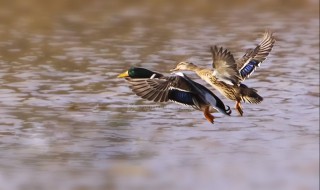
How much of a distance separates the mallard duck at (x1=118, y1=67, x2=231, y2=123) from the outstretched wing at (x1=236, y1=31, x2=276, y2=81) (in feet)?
3.08

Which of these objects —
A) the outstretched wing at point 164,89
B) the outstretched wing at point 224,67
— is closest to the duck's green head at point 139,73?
the outstretched wing at point 164,89

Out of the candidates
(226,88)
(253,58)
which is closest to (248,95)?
(226,88)

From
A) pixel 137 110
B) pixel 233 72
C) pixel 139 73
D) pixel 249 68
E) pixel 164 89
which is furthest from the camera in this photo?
pixel 137 110

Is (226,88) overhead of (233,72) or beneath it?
beneath

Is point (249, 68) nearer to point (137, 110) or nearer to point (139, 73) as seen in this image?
point (139, 73)

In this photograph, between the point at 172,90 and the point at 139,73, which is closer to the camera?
the point at 172,90

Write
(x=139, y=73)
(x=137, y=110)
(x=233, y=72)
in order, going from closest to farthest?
1. (x=139, y=73)
2. (x=233, y=72)
3. (x=137, y=110)

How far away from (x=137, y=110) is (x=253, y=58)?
7.87ft

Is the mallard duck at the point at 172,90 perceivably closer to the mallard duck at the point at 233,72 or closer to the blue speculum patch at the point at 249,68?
the mallard duck at the point at 233,72

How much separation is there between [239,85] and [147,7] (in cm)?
1188

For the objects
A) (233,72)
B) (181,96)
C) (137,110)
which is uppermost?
(233,72)

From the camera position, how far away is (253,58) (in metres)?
9.97

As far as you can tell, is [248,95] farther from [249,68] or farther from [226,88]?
[249,68]

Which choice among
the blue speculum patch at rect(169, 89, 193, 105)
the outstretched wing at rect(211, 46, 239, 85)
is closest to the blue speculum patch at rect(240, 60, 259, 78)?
the outstretched wing at rect(211, 46, 239, 85)
